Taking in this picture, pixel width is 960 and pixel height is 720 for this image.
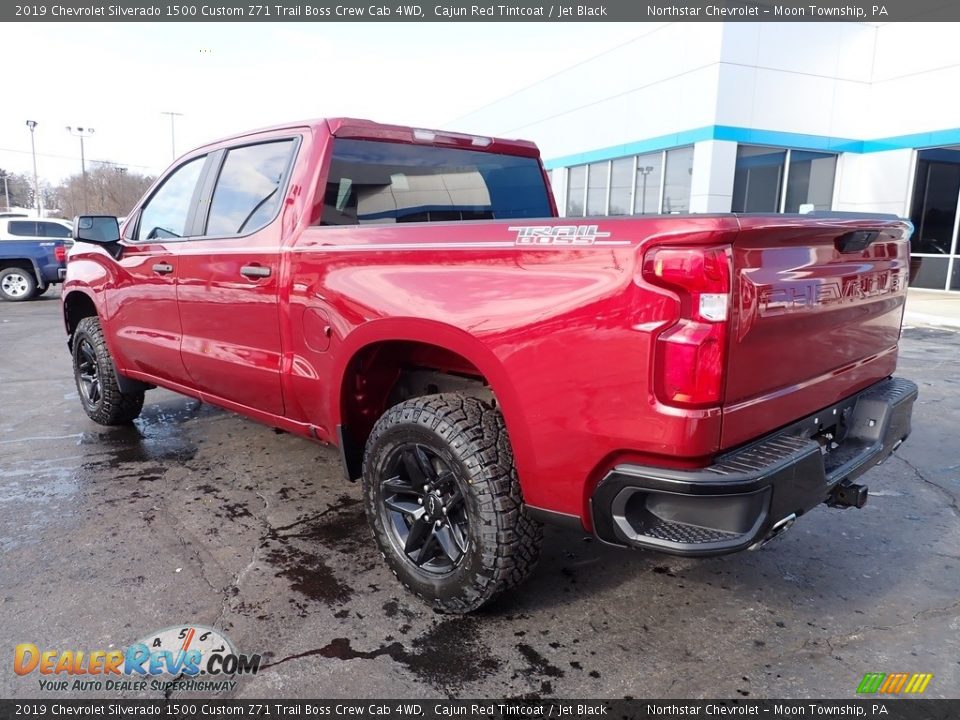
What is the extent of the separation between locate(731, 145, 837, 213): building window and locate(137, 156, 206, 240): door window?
14903 millimetres

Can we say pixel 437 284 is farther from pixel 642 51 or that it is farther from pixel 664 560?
pixel 642 51

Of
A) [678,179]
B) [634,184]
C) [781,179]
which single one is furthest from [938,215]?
[634,184]

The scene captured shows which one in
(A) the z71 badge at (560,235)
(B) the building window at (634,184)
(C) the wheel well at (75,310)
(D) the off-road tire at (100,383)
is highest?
(B) the building window at (634,184)

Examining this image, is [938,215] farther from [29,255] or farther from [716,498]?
[29,255]

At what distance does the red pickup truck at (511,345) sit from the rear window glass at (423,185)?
1cm

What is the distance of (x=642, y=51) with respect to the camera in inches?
718

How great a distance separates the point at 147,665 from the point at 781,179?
17.9 metres

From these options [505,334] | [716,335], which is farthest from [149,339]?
[716,335]

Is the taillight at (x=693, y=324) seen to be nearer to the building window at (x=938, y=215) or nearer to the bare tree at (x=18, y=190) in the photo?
the building window at (x=938, y=215)

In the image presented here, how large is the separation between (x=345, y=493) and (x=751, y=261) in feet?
9.21

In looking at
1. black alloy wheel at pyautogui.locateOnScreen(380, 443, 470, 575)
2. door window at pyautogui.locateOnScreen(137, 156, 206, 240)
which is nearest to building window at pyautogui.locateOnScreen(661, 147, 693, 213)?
door window at pyautogui.locateOnScreen(137, 156, 206, 240)

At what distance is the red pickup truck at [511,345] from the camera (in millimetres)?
2008

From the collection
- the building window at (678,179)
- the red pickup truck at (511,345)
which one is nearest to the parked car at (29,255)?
the red pickup truck at (511,345)

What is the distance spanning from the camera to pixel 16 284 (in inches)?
595
